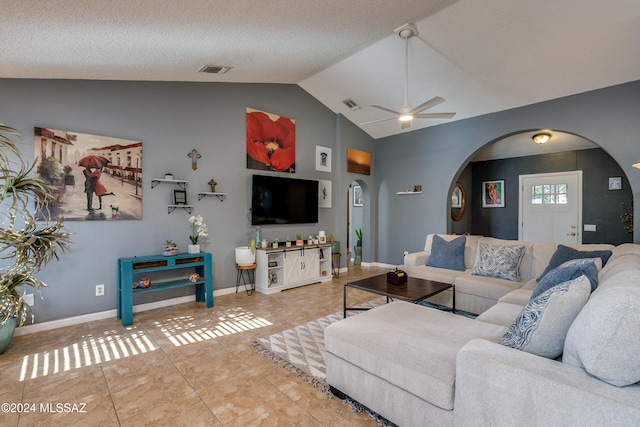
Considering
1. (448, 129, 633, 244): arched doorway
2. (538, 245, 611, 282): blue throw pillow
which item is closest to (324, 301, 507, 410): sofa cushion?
(538, 245, 611, 282): blue throw pillow

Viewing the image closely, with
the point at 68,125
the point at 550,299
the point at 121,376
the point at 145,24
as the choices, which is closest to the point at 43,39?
the point at 145,24

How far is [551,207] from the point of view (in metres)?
6.32

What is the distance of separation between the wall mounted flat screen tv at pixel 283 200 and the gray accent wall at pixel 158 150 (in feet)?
0.48

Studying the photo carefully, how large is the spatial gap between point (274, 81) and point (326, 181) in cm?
204

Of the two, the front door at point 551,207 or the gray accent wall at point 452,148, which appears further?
the front door at point 551,207

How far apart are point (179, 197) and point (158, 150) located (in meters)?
0.65

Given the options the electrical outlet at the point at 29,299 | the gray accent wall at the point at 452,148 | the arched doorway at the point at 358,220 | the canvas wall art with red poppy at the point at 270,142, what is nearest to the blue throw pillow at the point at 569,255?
the gray accent wall at the point at 452,148

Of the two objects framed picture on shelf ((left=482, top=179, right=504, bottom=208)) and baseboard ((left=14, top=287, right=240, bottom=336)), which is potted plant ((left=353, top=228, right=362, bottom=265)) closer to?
framed picture on shelf ((left=482, top=179, right=504, bottom=208))

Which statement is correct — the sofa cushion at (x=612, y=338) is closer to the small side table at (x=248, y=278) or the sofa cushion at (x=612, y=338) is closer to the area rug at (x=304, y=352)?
the area rug at (x=304, y=352)

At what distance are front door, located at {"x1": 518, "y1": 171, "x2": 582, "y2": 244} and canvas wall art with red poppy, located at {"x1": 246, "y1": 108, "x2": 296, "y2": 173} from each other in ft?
16.8

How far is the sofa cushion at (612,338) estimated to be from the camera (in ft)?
3.63

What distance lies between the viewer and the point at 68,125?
3.36 m

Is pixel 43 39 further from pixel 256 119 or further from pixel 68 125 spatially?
pixel 256 119

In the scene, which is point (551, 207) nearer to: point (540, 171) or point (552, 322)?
point (540, 171)
